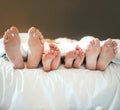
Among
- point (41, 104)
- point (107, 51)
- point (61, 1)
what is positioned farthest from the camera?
point (61, 1)

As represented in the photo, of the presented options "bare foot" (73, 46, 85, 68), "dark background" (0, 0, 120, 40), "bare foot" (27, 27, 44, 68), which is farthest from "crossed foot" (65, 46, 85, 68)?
"dark background" (0, 0, 120, 40)

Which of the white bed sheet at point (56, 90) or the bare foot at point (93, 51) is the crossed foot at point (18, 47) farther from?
the bare foot at point (93, 51)

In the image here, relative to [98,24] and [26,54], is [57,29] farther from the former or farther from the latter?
[26,54]

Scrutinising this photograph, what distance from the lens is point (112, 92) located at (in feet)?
3.30

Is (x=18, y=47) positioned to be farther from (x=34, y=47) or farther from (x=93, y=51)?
(x=93, y=51)

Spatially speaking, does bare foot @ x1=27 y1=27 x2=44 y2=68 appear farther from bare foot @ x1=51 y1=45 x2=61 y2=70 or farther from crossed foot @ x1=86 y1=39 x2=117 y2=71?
crossed foot @ x1=86 y1=39 x2=117 y2=71

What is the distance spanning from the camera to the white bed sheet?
A: 0.94 m

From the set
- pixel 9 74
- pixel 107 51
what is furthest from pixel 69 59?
pixel 9 74

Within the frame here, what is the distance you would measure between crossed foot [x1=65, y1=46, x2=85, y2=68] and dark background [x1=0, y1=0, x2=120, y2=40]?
1.10 metres

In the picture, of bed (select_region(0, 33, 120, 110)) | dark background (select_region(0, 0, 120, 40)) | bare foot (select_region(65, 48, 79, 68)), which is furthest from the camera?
dark background (select_region(0, 0, 120, 40))

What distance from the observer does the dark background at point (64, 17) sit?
208 centimetres

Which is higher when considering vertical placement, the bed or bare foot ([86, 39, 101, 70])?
bare foot ([86, 39, 101, 70])

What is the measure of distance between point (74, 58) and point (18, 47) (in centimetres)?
27

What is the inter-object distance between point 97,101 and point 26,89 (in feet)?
1.04
